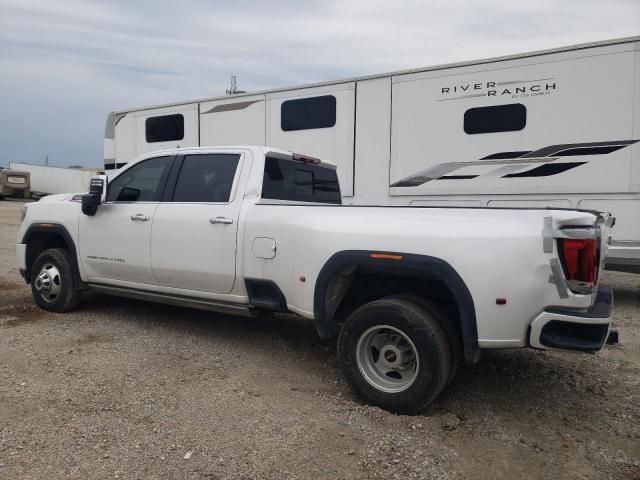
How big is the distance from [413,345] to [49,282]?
14.1 feet

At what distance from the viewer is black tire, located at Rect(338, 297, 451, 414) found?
329 centimetres

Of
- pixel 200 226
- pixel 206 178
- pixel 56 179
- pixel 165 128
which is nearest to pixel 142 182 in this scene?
pixel 206 178

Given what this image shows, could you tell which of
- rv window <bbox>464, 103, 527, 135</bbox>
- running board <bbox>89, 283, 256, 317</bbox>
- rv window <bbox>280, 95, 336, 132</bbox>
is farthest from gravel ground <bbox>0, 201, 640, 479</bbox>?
rv window <bbox>280, 95, 336, 132</bbox>

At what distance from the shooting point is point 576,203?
6.76m

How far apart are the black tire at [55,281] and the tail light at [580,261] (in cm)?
486

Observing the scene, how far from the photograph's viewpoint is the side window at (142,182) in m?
5.17

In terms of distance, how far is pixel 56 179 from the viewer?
28.8 metres

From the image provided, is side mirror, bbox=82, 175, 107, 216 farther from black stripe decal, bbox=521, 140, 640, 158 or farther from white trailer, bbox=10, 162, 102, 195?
white trailer, bbox=10, 162, 102, 195

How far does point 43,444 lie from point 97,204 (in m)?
2.90

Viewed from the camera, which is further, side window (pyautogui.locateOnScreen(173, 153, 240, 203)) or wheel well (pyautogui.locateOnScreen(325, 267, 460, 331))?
side window (pyautogui.locateOnScreen(173, 153, 240, 203))

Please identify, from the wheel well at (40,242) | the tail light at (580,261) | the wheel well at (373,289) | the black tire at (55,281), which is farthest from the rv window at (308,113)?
the tail light at (580,261)

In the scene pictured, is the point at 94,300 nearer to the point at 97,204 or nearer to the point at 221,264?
the point at 97,204

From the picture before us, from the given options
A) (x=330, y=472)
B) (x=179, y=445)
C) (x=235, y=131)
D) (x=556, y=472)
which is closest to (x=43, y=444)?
(x=179, y=445)

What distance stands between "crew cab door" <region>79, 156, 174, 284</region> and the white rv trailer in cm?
372
